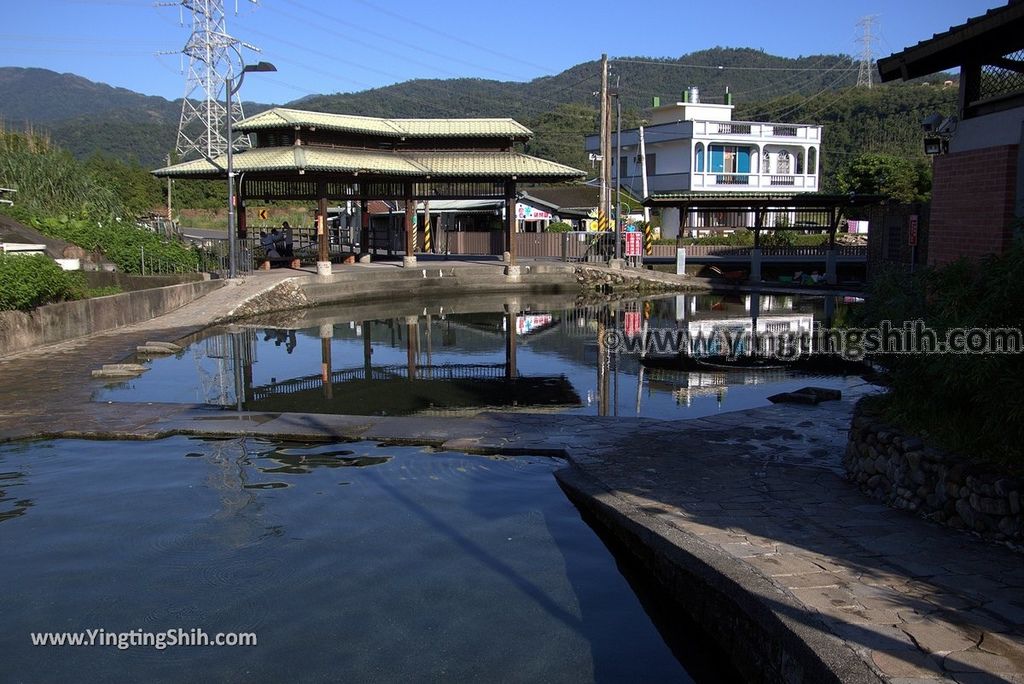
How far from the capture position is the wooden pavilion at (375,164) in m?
29.4

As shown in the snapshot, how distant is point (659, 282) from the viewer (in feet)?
111

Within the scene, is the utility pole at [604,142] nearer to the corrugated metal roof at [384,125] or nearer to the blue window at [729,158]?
the corrugated metal roof at [384,125]

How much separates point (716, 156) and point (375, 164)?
3277 centimetres

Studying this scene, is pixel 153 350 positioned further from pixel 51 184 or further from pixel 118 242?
pixel 51 184

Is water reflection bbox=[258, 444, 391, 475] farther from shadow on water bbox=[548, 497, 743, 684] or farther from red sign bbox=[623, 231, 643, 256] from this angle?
red sign bbox=[623, 231, 643, 256]

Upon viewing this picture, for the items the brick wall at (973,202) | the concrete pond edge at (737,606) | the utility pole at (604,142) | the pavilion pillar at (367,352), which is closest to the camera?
the concrete pond edge at (737,606)

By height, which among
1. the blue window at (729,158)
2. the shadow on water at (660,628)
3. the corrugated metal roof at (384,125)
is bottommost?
the shadow on water at (660,628)

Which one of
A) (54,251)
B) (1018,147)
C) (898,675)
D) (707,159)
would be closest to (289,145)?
(54,251)

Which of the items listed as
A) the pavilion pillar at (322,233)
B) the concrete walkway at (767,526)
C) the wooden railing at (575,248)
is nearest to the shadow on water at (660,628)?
the concrete walkway at (767,526)

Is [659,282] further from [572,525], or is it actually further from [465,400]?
[572,525]

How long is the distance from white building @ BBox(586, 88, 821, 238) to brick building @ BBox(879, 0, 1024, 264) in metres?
43.6

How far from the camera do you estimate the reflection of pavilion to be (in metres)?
12.5

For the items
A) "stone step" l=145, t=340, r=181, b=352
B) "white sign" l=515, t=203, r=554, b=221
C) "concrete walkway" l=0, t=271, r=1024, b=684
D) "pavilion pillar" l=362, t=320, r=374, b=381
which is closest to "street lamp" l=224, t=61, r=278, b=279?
"pavilion pillar" l=362, t=320, r=374, b=381

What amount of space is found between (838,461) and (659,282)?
2623 centimetres
